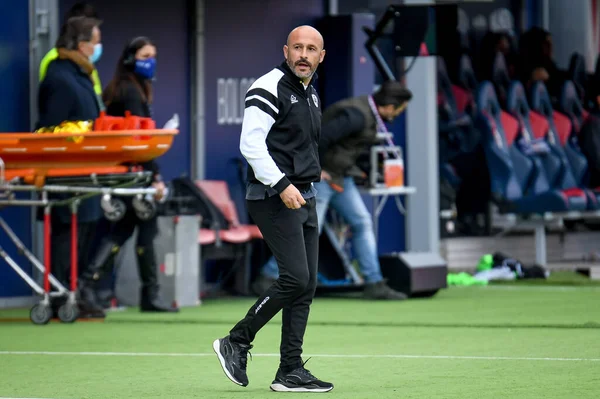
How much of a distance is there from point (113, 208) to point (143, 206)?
33 centimetres

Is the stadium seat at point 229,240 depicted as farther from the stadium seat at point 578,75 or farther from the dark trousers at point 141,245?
the stadium seat at point 578,75

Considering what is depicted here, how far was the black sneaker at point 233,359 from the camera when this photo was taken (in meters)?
7.60

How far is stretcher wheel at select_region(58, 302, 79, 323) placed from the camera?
11.9 m

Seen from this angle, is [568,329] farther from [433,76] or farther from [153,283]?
[433,76]

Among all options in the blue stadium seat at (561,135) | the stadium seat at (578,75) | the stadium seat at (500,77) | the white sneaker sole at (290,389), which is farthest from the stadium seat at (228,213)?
the stadium seat at (578,75)

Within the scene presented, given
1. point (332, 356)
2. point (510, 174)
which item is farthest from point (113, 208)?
point (510, 174)

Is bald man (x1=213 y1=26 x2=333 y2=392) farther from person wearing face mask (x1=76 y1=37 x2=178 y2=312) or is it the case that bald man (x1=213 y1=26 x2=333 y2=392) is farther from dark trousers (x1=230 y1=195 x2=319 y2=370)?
person wearing face mask (x1=76 y1=37 x2=178 y2=312)

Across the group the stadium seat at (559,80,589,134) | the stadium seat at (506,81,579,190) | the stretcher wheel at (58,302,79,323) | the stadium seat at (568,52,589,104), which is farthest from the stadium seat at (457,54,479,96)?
the stretcher wheel at (58,302,79,323)

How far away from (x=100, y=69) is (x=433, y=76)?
157 inches

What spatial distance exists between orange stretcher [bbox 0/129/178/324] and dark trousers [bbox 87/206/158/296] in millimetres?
1010

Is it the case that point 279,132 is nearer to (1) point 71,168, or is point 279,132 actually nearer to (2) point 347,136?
(1) point 71,168

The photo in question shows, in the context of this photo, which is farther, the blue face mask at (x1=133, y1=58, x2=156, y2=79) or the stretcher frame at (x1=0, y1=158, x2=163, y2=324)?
the blue face mask at (x1=133, y1=58, x2=156, y2=79)

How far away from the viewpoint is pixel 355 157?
46.4ft

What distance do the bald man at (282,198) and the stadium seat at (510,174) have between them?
11141 mm
